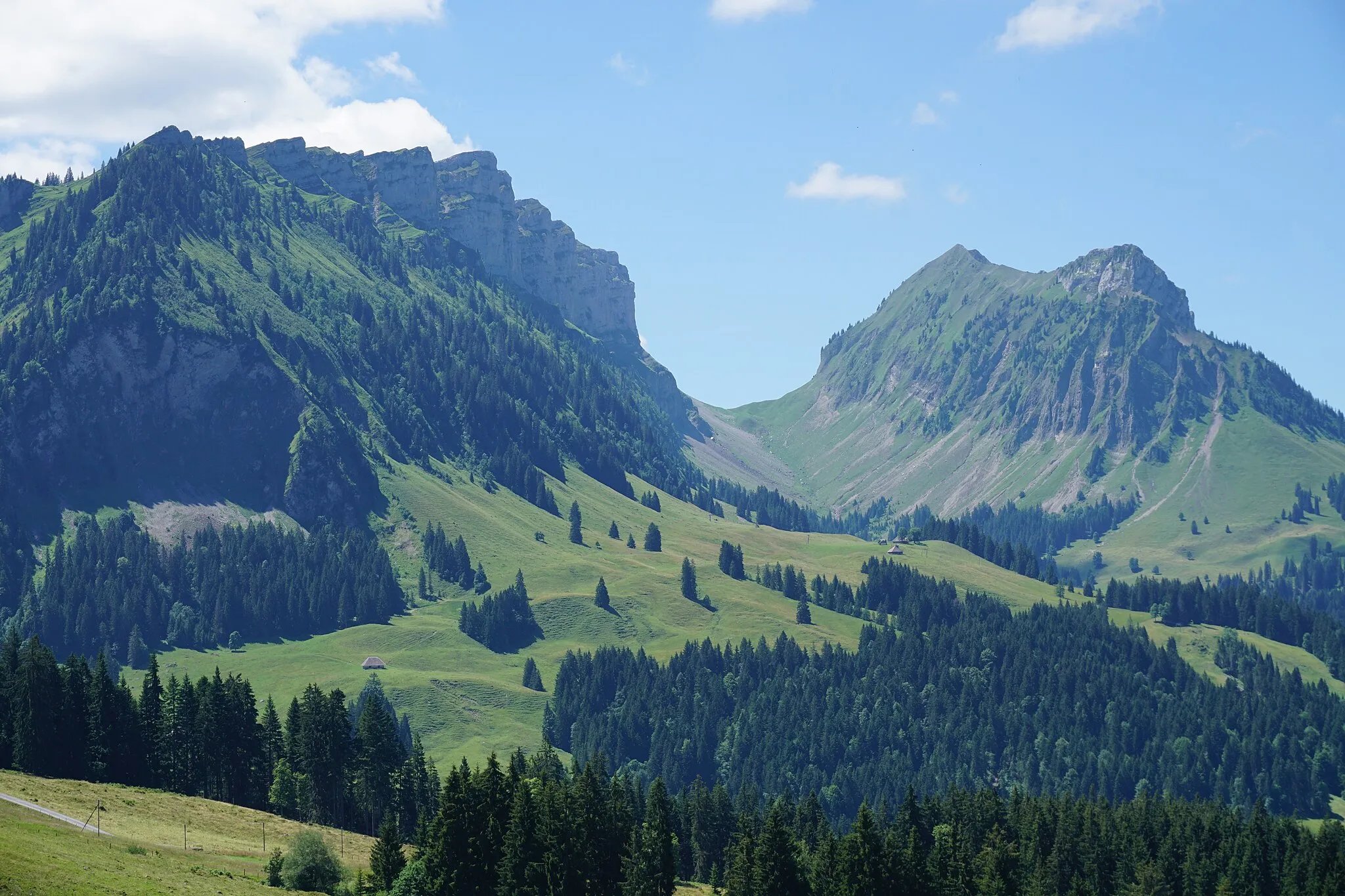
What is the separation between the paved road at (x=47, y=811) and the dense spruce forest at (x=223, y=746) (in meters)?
28.7

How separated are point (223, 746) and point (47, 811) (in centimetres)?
4537

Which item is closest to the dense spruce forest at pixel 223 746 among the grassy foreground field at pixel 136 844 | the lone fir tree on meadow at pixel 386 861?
the grassy foreground field at pixel 136 844

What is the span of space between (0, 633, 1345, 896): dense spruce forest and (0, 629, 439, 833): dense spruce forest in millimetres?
211

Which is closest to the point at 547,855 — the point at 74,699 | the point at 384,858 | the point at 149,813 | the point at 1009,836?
the point at 384,858

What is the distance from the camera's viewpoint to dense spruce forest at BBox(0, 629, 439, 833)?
133 meters

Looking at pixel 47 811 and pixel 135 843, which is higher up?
pixel 47 811

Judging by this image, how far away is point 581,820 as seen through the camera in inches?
4331

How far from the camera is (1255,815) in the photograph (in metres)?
163

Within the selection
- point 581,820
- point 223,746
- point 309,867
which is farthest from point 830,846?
point 223,746

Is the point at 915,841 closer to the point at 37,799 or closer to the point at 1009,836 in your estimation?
the point at 1009,836

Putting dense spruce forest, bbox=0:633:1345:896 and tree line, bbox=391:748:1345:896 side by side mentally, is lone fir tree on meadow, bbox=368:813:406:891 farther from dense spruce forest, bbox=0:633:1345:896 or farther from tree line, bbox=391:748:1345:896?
tree line, bbox=391:748:1345:896

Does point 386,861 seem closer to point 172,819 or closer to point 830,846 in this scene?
point 172,819

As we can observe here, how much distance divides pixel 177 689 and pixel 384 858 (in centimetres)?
5503

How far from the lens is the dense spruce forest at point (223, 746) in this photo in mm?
133000
